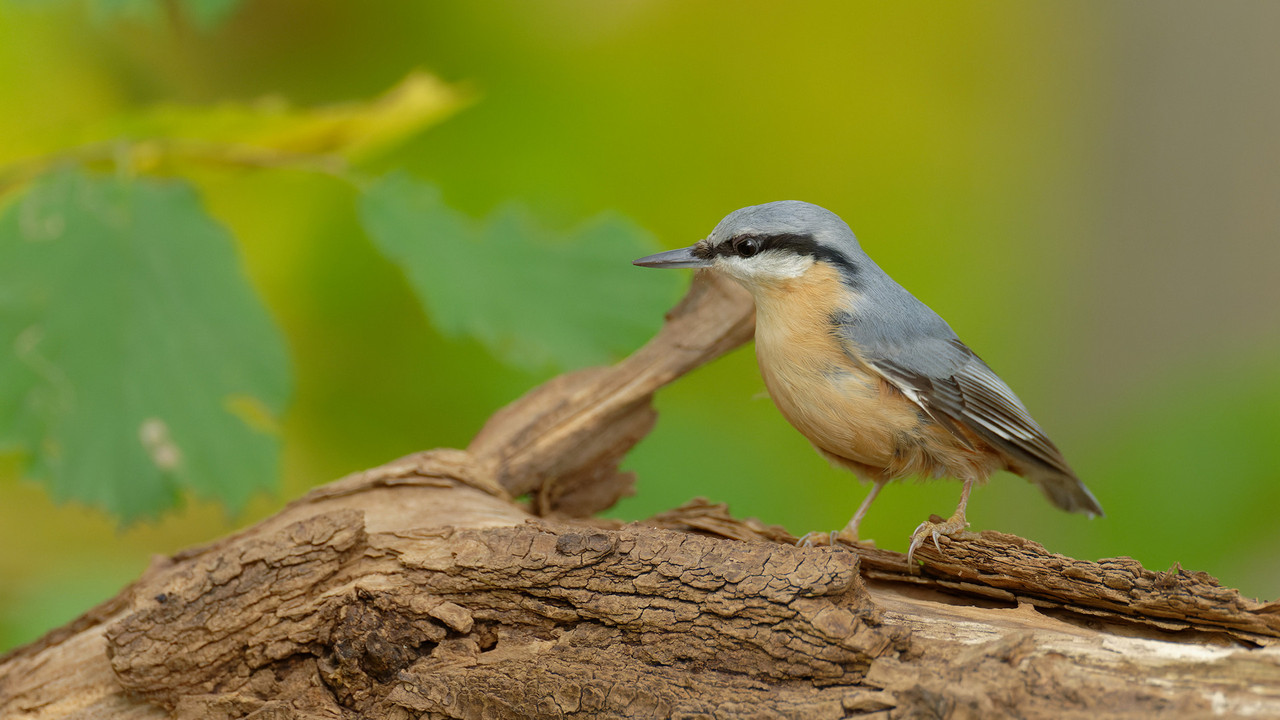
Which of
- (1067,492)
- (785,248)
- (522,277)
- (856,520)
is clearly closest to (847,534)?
(856,520)

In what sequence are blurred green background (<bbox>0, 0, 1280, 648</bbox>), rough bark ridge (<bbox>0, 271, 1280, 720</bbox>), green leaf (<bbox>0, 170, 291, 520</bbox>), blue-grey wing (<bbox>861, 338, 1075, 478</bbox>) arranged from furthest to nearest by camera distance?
1. blurred green background (<bbox>0, 0, 1280, 648</bbox>)
2. green leaf (<bbox>0, 170, 291, 520</bbox>)
3. blue-grey wing (<bbox>861, 338, 1075, 478</bbox>)
4. rough bark ridge (<bbox>0, 271, 1280, 720</bbox>)

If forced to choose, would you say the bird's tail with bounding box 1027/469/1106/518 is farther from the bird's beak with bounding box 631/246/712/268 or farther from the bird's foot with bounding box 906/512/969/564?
the bird's beak with bounding box 631/246/712/268

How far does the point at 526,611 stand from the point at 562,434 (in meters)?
0.69

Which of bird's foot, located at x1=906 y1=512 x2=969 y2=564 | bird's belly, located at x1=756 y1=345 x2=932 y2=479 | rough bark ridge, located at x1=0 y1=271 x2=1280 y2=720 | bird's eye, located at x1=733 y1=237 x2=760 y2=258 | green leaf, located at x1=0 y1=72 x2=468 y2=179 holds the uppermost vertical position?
green leaf, located at x1=0 y1=72 x2=468 y2=179

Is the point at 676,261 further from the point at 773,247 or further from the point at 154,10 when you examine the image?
the point at 154,10

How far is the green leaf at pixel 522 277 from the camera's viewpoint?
2.24 meters

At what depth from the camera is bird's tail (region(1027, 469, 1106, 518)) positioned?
1947mm

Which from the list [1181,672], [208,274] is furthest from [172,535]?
[1181,672]

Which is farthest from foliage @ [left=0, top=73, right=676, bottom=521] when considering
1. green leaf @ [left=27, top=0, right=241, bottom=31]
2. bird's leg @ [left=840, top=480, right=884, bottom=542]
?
bird's leg @ [left=840, top=480, right=884, bottom=542]

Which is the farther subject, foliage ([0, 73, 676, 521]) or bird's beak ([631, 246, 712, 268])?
Result: foliage ([0, 73, 676, 521])

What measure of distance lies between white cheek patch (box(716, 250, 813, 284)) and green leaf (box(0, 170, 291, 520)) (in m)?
1.14

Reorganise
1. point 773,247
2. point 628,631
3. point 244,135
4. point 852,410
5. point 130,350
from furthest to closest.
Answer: point 244,135 → point 130,350 → point 773,247 → point 852,410 → point 628,631

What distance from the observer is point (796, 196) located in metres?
3.17

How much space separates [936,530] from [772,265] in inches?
24.9
